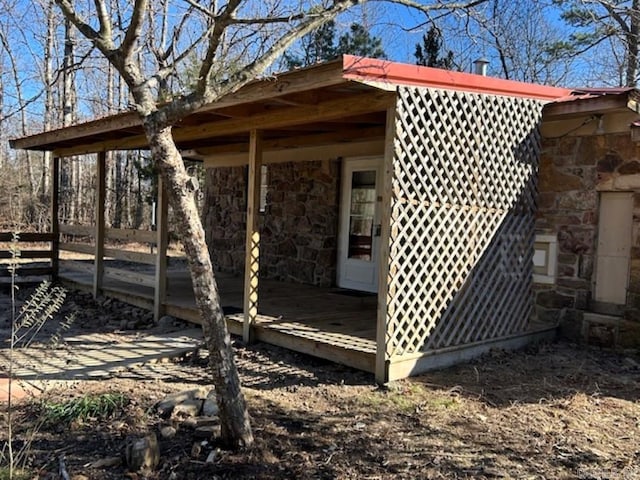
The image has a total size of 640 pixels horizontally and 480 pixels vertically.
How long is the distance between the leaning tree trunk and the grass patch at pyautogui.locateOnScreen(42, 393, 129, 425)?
3.36 ft

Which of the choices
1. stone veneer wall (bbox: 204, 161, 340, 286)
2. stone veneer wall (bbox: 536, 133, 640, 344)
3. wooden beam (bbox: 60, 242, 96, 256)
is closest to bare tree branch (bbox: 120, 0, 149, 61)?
stone veneer wall (bbox: 536, 133, 640, 344)

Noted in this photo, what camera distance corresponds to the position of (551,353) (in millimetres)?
5289

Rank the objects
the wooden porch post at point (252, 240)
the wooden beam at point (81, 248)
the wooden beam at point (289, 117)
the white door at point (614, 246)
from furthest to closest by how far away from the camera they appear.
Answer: the wooden beam at point (81, 248) < the wooden porch post at point (252, 240) < the white door at point (614, 246) < the wooden beam at point (289, 117)

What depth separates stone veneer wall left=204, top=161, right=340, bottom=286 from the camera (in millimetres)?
8031

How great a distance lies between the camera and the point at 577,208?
5547 mm

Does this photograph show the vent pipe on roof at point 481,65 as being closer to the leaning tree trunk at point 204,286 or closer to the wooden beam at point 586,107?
the wooden beam at point 586,107

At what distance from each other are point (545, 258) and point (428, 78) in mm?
2514

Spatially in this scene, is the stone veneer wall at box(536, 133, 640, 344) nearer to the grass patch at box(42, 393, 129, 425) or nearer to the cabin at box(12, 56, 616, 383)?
the cabin at box(12, 56, 616, 383)

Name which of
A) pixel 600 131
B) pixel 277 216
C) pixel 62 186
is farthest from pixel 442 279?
pixel 62 186

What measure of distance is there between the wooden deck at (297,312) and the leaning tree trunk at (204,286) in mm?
1655

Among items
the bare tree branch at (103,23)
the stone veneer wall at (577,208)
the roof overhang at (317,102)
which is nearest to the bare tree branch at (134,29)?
the bare tree branch at (103,23)

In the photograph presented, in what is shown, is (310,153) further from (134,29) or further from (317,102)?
→ (134,29)

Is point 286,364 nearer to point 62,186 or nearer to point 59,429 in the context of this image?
point 59,429

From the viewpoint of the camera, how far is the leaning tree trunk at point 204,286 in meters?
2.92
